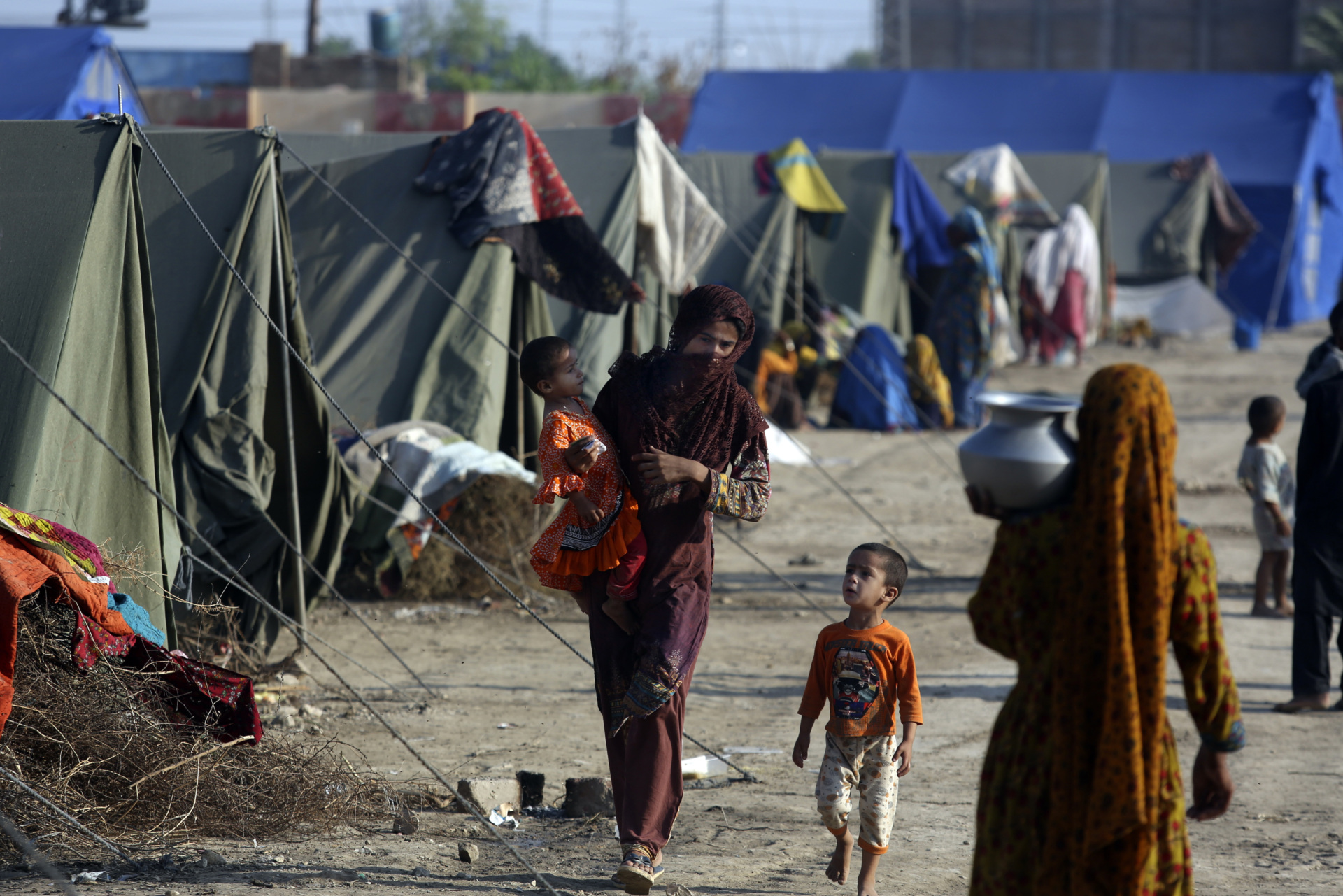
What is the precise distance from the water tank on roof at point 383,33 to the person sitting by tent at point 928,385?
23690mm

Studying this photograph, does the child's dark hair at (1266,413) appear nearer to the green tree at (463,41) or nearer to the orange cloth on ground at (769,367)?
the orange cloth on ground at (769,367)

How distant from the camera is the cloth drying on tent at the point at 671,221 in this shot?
8.25m

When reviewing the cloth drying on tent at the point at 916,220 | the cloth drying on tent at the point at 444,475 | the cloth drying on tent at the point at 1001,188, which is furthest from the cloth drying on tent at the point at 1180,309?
the cloth drying on tent at the point at 444,475

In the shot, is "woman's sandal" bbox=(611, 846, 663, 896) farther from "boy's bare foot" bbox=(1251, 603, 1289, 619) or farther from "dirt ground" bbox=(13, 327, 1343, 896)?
"boy's bare foot" bbox=(1251, 603, 1289, 619)

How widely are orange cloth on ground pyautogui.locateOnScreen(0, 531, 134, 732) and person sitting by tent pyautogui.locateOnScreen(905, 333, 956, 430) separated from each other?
887 centimetres

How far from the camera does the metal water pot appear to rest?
2.15m

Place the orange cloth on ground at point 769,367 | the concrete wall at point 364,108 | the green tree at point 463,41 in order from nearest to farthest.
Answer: the orange cloth on ground at point 769,367
the concrete wall at point 364,108
the green tree at point 463,41

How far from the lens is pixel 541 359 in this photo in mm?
3229

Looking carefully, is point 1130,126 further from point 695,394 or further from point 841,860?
point 841,860

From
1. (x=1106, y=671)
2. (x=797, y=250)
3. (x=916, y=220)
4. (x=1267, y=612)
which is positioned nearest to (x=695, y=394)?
(x=1106, y=671)

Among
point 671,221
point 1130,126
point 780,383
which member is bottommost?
point 780,383

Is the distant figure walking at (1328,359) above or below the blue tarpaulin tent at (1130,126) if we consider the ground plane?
below

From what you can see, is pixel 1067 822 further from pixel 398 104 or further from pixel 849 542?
pixel 398 104

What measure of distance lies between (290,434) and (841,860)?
3.20 meters
